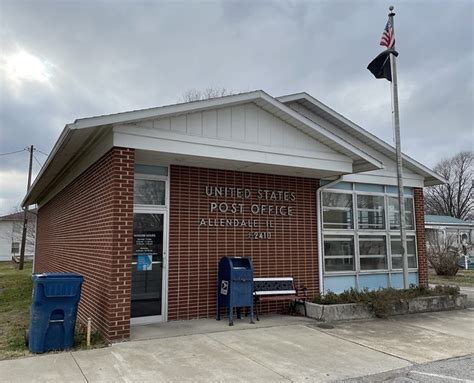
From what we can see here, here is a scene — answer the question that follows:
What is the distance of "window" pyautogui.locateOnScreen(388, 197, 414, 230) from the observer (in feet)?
36.9

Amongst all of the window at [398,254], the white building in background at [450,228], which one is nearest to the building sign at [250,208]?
the window at [398,254]

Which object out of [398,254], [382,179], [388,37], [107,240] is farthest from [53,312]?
[388,37]

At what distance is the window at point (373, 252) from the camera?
10.5m

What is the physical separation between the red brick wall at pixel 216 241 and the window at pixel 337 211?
446mm

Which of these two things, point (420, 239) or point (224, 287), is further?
point (420, 239)

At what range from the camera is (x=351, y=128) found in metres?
11.1

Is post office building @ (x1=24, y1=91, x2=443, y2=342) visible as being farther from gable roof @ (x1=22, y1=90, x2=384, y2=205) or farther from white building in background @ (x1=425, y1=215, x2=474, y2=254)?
white building in background @ (x1=425, y1=215, x2=474, y2=254)

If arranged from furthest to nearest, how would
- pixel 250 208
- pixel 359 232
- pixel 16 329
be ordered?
pixel 359 232
pixel 250 208
pixel 16 329

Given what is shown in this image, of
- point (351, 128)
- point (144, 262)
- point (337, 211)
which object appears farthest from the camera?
point (351, 128)

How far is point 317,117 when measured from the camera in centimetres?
1119

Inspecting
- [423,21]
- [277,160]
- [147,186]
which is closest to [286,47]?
[423,21]

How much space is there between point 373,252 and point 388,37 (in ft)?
18.3

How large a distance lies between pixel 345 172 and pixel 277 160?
1.82 meters

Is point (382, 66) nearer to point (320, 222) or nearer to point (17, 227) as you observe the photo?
point (320, 222)
